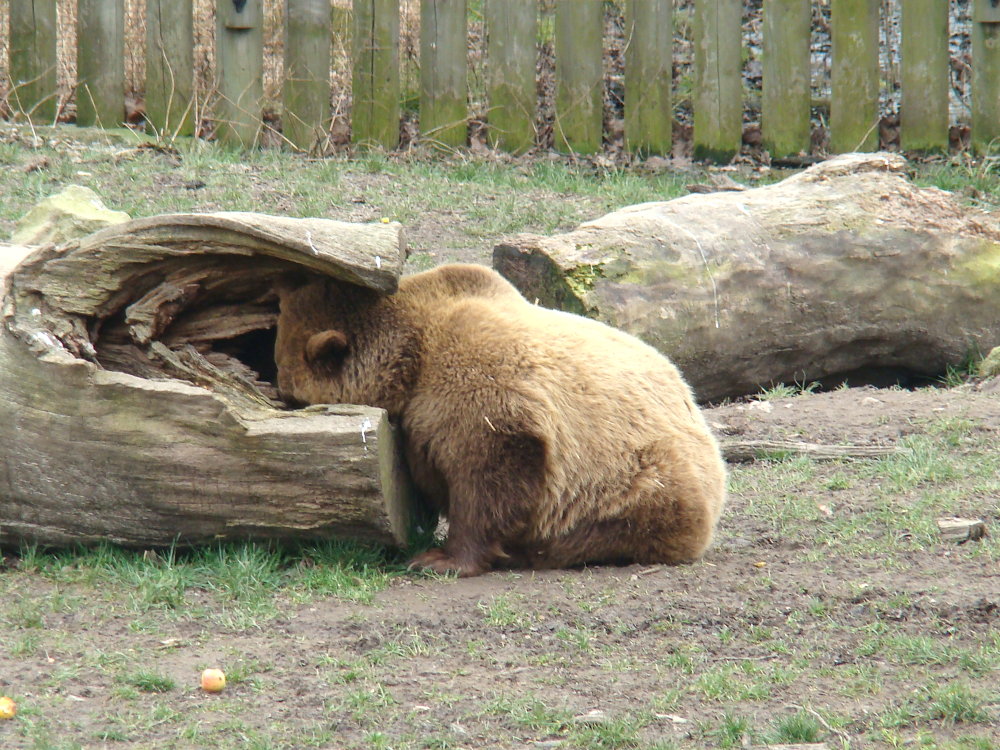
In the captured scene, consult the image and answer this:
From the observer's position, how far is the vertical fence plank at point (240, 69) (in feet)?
30.1

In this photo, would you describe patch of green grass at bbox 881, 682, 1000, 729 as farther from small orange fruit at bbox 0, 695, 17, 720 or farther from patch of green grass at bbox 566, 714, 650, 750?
small orange fruit at bbox 0, 695, 17, 720

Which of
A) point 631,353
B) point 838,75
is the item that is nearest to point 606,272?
point 631,353

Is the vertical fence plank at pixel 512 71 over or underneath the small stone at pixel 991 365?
over

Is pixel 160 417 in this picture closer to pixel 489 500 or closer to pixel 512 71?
pixel 489 500

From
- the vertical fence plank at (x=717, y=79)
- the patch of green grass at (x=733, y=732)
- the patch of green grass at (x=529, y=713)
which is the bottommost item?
the patch of green grass at (x=529, y=713)

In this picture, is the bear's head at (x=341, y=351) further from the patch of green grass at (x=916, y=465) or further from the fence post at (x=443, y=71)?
the fence post at (x=443, y=71)

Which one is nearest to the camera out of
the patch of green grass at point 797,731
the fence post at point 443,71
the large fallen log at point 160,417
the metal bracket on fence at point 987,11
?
the patch of green grass at point 797,731

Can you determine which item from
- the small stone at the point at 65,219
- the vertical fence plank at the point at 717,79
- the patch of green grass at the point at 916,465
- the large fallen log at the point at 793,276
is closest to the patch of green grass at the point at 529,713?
the patch of green grass at the point at 916,465

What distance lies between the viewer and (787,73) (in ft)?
30.3

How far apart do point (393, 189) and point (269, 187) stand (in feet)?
2.99

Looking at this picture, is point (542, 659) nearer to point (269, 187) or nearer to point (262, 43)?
point (269, 187)

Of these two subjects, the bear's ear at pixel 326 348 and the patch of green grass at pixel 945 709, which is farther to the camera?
the bear's ear at pixel 326 348

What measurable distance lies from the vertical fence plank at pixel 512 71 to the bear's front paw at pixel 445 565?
5.85 m

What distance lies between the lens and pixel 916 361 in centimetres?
696
